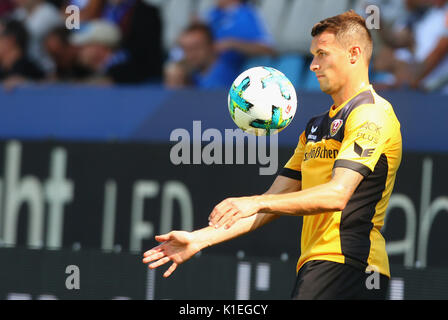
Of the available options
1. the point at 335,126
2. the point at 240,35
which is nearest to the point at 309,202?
the point at 335,126

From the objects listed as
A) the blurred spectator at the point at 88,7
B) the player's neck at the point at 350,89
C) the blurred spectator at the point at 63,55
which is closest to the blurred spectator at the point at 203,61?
the blurred spectator at the point at 63,55

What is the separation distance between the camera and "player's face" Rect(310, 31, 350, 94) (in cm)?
504

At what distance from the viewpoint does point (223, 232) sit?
5223mm

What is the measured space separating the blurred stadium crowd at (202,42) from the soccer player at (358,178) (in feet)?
13.2

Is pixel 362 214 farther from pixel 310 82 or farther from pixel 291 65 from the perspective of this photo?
pixel 291 65

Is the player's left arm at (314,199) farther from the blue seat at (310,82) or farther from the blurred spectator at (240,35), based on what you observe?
the blurred spectator at (240,35)

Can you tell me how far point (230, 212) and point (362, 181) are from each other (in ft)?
3.13

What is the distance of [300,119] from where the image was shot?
8648 millimetres

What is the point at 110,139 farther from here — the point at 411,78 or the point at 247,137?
the point at 411,78

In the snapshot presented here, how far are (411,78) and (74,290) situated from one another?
163 inches

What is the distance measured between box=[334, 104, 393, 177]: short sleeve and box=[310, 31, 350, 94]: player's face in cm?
24

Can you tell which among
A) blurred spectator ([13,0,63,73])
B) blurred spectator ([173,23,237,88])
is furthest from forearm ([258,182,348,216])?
blurred spectator ([13,0,63,73])

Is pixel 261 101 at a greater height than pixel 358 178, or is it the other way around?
pixel 261 101
